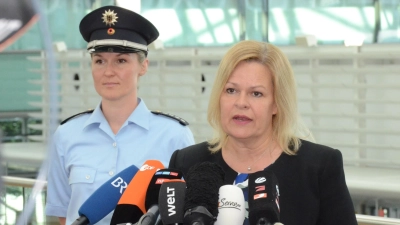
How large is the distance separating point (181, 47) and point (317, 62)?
7.22 ft

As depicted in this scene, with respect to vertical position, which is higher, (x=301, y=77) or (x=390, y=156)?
(x=301, y=77)

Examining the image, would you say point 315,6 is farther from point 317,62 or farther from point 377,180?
point 377,180

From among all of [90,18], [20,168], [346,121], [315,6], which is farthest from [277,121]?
[20,168]

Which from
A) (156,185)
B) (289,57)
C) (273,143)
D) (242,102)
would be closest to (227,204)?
(156,185)

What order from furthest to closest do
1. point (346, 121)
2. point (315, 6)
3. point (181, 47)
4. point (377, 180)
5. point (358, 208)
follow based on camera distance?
point (181, 47)
point (315, 6)
point (346, 121)
point (358, 208)
point (377, 180)

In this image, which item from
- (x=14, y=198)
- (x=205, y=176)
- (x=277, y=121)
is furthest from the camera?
(x=14, y=198)

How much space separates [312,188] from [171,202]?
2.01 feet

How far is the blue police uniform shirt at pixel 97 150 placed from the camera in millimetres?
2873

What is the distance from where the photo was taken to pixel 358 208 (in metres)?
7.25

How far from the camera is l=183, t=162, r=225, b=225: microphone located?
1.76 m

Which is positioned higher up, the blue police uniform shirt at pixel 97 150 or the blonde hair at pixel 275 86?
the blonde hair at pixel 275 86

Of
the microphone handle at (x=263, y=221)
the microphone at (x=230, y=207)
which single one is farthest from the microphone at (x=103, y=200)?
the microphone handle at (x=263, y=221)

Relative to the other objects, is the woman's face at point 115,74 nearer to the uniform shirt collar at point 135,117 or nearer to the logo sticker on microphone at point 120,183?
the uniform shirt collar at point 135,117

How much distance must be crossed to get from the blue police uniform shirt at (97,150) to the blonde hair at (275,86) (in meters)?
0.52
